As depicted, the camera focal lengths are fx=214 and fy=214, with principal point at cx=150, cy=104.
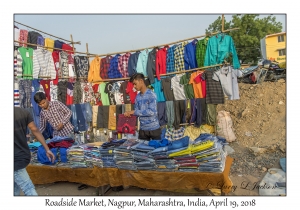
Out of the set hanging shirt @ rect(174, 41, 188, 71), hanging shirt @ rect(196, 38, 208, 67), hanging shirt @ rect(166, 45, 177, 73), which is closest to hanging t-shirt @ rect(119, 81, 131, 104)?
hanging shirt @ rect(166, 45, 177, 73)

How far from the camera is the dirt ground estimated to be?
156 inches

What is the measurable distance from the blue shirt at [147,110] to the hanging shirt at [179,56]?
83.1 inches

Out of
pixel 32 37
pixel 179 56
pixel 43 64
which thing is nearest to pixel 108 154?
pixel 179 56

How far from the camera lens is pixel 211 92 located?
5.18 meters

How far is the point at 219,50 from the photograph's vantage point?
16.1ft

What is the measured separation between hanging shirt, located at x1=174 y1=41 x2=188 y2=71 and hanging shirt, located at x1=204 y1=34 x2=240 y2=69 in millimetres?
633

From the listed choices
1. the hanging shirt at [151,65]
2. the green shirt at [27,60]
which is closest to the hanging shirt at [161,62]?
the hanging shirt at [151,65]

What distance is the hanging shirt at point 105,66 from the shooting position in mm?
6582

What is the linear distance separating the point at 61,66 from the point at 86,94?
1.14 meters

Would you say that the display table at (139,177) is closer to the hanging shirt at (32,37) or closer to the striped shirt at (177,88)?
the striped shirt at (177,88)

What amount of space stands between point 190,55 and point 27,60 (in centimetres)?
432

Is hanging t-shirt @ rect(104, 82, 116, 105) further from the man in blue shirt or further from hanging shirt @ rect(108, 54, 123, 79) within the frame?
the man in blue shirt
